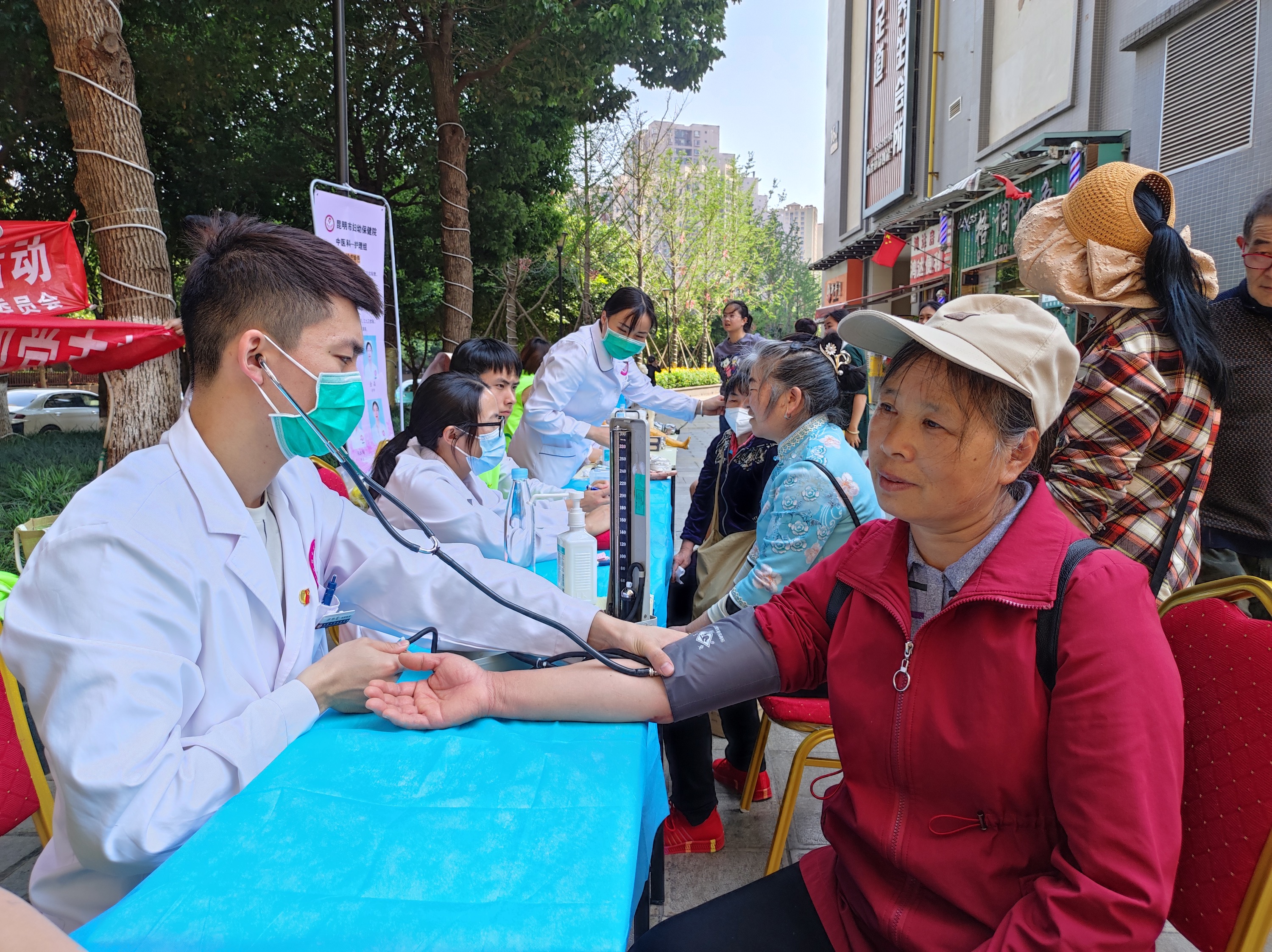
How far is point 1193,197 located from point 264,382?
275 inches

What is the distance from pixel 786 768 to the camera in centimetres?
293

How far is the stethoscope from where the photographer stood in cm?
133

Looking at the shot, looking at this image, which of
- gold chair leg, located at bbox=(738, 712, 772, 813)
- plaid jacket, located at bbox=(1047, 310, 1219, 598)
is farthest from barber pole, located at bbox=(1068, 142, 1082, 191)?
gold chair leg, located at bbox=(738, 712, 772, 813)

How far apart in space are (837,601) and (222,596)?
1040 millimetres

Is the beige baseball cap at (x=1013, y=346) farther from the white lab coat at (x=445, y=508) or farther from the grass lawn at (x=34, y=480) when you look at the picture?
the grass lawn at (x=34, y=480)

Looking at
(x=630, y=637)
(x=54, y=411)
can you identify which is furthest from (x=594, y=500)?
(x=54, y=411)

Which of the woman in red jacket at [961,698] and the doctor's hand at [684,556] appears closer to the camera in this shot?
the woman in red jacket at [961,698]

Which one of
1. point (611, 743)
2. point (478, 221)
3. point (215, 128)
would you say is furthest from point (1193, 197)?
Answer: point (215, 128)

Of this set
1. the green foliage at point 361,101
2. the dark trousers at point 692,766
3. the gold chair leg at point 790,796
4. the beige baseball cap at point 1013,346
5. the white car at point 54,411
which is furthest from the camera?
the white car at point 54,411

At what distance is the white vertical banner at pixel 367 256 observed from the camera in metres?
4.41

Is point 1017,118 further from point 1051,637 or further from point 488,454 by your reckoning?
point 1051,637

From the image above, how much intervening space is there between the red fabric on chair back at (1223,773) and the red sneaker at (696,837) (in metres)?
1.47

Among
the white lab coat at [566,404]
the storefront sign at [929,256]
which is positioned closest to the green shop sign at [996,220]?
the storefront sign at [929,256]

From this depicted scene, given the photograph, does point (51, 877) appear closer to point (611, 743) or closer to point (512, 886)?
point (512, 886)
